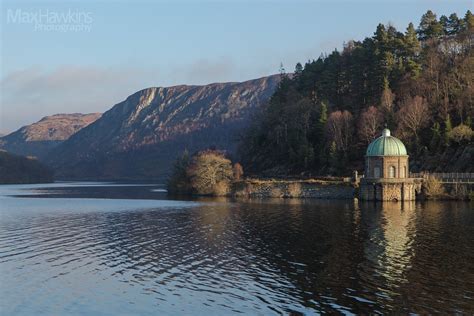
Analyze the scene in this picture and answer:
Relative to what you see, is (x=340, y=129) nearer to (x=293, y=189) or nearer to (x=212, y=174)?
(x=293, y=189)

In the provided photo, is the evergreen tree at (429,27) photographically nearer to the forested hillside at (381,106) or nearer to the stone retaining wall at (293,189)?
the forested hillside at (381,106)

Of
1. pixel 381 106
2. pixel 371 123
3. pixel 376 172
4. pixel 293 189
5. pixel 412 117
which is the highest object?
pixel 381 106

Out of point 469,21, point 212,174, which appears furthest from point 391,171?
point 469,21

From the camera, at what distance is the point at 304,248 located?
152 ft

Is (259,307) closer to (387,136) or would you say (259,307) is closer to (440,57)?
(387,136)

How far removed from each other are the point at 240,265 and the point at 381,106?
308 ft

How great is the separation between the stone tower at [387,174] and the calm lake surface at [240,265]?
2666cm

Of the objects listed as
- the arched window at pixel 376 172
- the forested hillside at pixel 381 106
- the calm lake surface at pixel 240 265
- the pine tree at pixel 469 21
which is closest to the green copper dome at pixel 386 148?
the arched window at pixel 376 172

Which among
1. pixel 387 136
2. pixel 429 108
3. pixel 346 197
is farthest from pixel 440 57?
pixel 346 197

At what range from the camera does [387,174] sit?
100188 millimetres

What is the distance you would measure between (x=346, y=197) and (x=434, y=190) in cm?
1600

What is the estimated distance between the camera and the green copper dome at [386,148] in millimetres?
100188

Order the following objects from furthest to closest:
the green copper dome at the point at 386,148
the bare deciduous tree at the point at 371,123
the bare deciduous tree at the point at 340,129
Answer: the bare deciduous tree at the point at 340,129, the bare deciduous tree at the point at 371,123, the green copper dome at the point at 386,148

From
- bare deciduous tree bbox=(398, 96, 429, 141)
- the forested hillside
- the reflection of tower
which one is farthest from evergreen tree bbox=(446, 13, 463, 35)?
the reflection of tower
